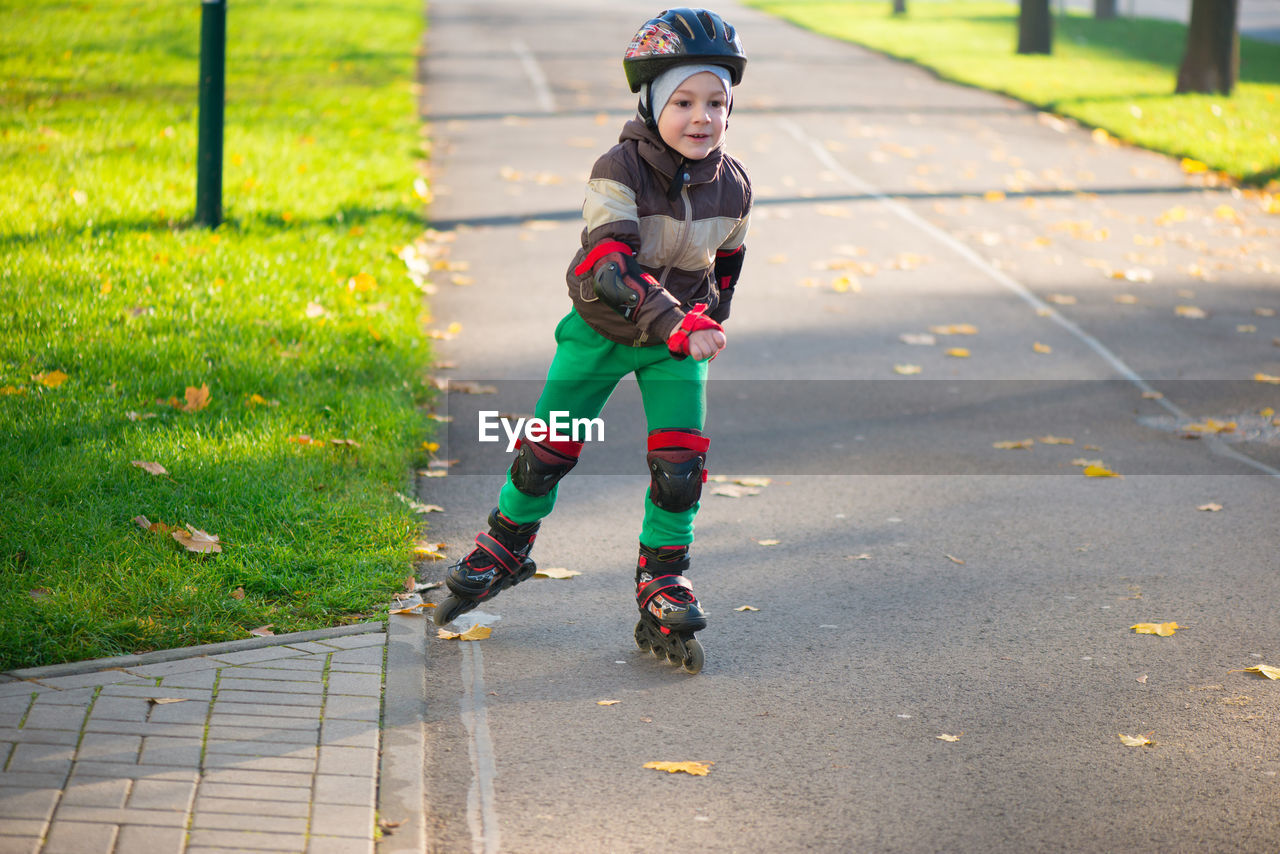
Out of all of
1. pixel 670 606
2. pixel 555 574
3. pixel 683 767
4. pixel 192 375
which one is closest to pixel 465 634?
pixel 555 574

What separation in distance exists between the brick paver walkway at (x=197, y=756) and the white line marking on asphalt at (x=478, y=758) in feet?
0.84

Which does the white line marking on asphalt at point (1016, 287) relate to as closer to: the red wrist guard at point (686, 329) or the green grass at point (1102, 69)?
the red wrist guard at point (686, 329)

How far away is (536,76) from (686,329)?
60.3 ft

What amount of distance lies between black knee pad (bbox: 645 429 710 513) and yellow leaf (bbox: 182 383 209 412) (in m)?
2.71

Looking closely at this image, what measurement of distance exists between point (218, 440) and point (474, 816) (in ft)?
9.03

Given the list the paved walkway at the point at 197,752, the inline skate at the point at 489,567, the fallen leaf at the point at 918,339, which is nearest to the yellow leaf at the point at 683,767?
the paved walkway at the point at 197,752

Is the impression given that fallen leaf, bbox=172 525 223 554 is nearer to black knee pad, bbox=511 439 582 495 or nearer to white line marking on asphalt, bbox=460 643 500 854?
white line marking on asphalt, bbox=460 643 500 854

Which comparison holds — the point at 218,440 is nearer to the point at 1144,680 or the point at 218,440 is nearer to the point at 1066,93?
the point at 1144,680

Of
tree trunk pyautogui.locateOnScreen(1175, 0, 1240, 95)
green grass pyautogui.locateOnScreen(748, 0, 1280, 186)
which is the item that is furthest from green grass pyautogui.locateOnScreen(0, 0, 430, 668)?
tree trunk pyautogui.locateOnScreen(1175, 0, 1240, 95)

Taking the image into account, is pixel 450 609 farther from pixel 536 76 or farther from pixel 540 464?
pixel 536 76

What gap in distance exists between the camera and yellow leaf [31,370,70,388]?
5.68 metres

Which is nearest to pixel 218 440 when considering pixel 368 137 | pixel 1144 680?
pixel 1144 680

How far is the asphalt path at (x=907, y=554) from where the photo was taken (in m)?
3.29

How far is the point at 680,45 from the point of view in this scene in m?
3.60
